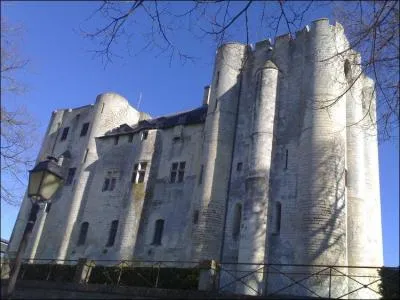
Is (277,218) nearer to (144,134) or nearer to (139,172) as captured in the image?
(139,172)

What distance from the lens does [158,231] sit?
89.0 ft

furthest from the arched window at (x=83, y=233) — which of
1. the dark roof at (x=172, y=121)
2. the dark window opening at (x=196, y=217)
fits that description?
the dark window opening at (x=196, y=217)

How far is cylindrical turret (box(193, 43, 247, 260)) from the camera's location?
23.7 metres

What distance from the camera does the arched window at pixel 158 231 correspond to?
26684 millimetres

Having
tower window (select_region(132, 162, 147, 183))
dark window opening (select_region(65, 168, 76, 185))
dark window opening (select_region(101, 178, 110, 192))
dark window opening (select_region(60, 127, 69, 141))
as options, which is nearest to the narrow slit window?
dark window opening (select_region(60, 127, 69, 141))

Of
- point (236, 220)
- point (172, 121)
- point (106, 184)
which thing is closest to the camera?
point (236, 220)

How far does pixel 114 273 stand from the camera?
19219mm

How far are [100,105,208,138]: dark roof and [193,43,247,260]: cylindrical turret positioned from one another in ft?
7.38

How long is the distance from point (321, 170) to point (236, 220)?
5.60m

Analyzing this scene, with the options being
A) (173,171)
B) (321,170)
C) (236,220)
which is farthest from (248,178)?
(173,171)

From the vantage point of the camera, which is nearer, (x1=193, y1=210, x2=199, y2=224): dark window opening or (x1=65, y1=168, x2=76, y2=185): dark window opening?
(x1=193, y1=210, x2=199, y2=224): dark window opening

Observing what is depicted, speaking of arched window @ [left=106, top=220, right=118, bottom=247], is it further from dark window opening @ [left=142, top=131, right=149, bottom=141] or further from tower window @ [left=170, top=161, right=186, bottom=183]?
dark window opening @ [left=142, top=131, right=149, bottom=141]

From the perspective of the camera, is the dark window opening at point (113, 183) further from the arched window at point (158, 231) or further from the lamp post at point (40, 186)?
the lamp post at point (40, 186)

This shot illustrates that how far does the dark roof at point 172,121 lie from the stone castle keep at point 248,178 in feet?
0.44
